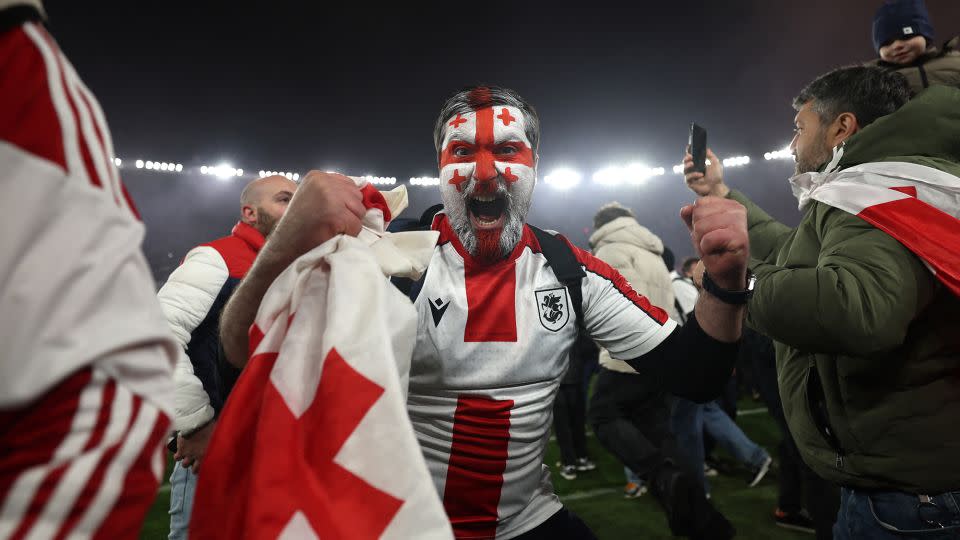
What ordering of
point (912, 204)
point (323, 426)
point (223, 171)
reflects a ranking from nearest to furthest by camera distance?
point (323, 426)
point (912, 204)
point (223, 171)

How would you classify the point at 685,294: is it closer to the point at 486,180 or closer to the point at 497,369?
the point at 486,180

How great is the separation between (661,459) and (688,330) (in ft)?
6.85

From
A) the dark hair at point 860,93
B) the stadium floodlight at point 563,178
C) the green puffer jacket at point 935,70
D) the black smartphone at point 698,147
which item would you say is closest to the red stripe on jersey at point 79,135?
the black smartphone at point 698,147

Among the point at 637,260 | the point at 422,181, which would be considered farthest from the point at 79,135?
the point at 422,181

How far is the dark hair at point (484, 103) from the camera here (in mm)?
2135

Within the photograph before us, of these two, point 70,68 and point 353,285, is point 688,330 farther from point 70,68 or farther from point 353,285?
point 70,68

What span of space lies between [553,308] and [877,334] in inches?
36.7

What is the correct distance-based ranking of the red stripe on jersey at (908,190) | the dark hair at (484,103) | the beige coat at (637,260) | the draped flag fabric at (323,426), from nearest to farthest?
the draped flag fabric at (323,426), the red stripe on jersey at (908,190), the dark hair at (484,103), the beige coat at (637,260)

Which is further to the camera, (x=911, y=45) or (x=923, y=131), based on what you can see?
(x=911, y=45)

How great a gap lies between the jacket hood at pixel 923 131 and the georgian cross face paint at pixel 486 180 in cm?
116

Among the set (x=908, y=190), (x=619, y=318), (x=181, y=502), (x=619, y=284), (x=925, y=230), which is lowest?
(x=181, y=502)

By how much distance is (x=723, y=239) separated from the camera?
5.13 feet

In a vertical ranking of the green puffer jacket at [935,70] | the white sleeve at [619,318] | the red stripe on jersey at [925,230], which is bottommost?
the white sleeve at [619,318]

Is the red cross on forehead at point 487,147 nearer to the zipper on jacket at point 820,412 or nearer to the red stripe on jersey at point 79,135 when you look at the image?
the zipper on jacket at point 820,412
